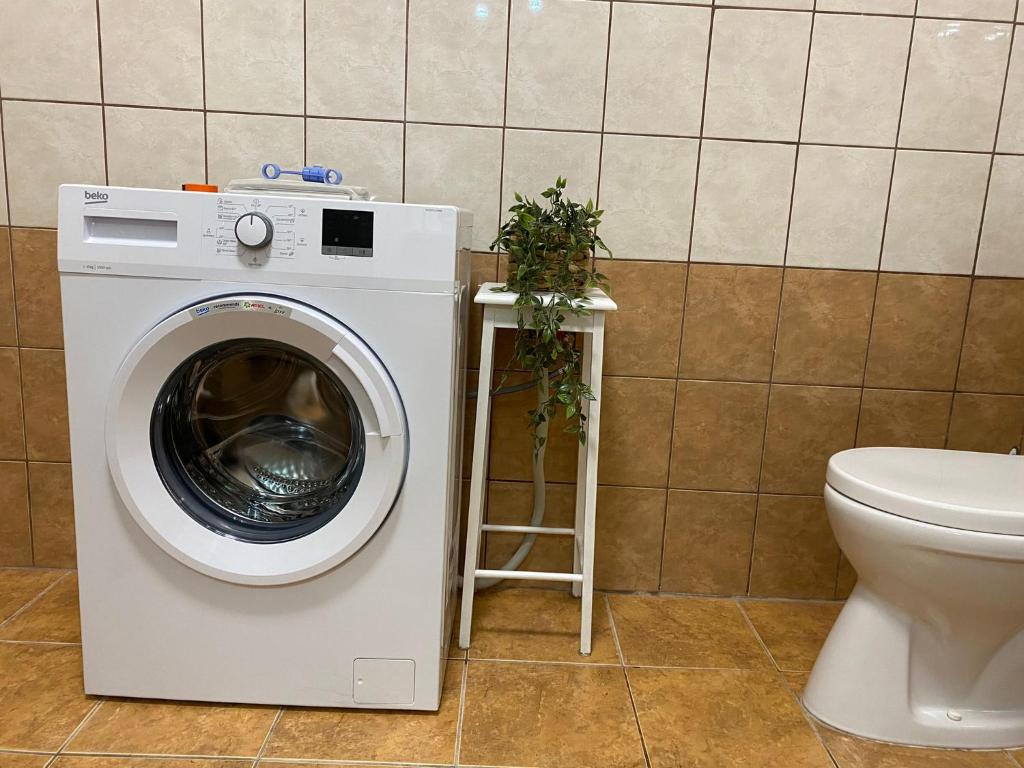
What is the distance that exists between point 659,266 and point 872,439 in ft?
2.18

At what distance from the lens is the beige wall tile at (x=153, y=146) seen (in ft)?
5.24

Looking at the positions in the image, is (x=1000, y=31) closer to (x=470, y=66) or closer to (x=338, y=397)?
(x=470, y=66)

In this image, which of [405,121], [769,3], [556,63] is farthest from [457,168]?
[769,3]

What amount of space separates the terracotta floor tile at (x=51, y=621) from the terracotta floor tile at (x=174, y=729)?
29 centimetres

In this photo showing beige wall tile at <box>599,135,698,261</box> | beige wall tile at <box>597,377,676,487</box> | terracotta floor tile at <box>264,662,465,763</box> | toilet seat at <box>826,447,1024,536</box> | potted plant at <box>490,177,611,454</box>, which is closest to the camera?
toilet seat at <box>826,447,1024,536</box>

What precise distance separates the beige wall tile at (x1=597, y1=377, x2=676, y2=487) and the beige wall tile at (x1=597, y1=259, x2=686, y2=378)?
0.11ft

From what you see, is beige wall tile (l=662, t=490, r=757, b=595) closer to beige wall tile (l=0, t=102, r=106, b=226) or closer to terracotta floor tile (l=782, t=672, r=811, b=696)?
terracotta floor tile (l=782, t=672, r=811, b=696)

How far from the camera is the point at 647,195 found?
1635mm

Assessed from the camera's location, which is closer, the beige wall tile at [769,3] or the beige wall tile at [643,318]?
the beige wall tile at [769,3]

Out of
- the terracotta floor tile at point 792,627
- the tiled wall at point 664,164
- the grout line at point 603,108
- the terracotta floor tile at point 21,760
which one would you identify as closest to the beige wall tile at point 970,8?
the tiled wall at point 664,164

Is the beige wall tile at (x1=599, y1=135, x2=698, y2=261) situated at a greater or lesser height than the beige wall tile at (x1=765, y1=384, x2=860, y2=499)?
greater

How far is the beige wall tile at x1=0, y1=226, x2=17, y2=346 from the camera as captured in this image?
1.64 metres

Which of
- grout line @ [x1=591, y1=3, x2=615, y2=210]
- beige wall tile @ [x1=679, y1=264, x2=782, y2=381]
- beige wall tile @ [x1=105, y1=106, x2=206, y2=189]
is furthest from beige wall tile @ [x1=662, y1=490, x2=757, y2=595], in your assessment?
beige wall tile @ [x1=105, y1=106, x2=206, y2=189]

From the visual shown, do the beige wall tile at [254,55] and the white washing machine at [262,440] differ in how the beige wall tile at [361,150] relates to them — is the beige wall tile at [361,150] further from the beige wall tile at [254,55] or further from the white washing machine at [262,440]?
the white washing machine at [262,440]
